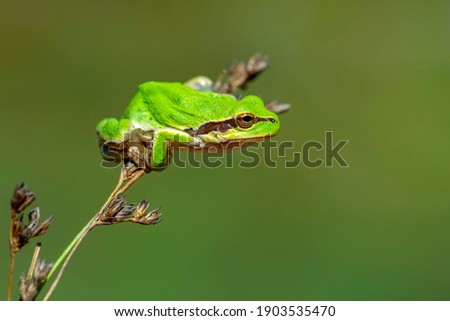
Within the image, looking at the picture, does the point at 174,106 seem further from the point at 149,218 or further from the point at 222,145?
the point at 149,218

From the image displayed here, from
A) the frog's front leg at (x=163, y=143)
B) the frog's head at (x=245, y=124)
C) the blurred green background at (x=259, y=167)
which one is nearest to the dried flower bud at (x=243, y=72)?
the frog's head at (x=245, y=124)

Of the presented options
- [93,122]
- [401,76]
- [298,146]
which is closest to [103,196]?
[93,122]

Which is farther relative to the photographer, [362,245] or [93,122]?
[93,122]

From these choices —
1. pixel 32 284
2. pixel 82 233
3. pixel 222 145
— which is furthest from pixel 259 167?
pixel 32 284

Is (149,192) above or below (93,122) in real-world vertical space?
below

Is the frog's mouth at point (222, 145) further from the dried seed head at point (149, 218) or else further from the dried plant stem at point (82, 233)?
the dried seed head at point (149, 218)

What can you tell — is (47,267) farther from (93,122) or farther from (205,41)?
(205,41)

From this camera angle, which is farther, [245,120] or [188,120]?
[188,120]
